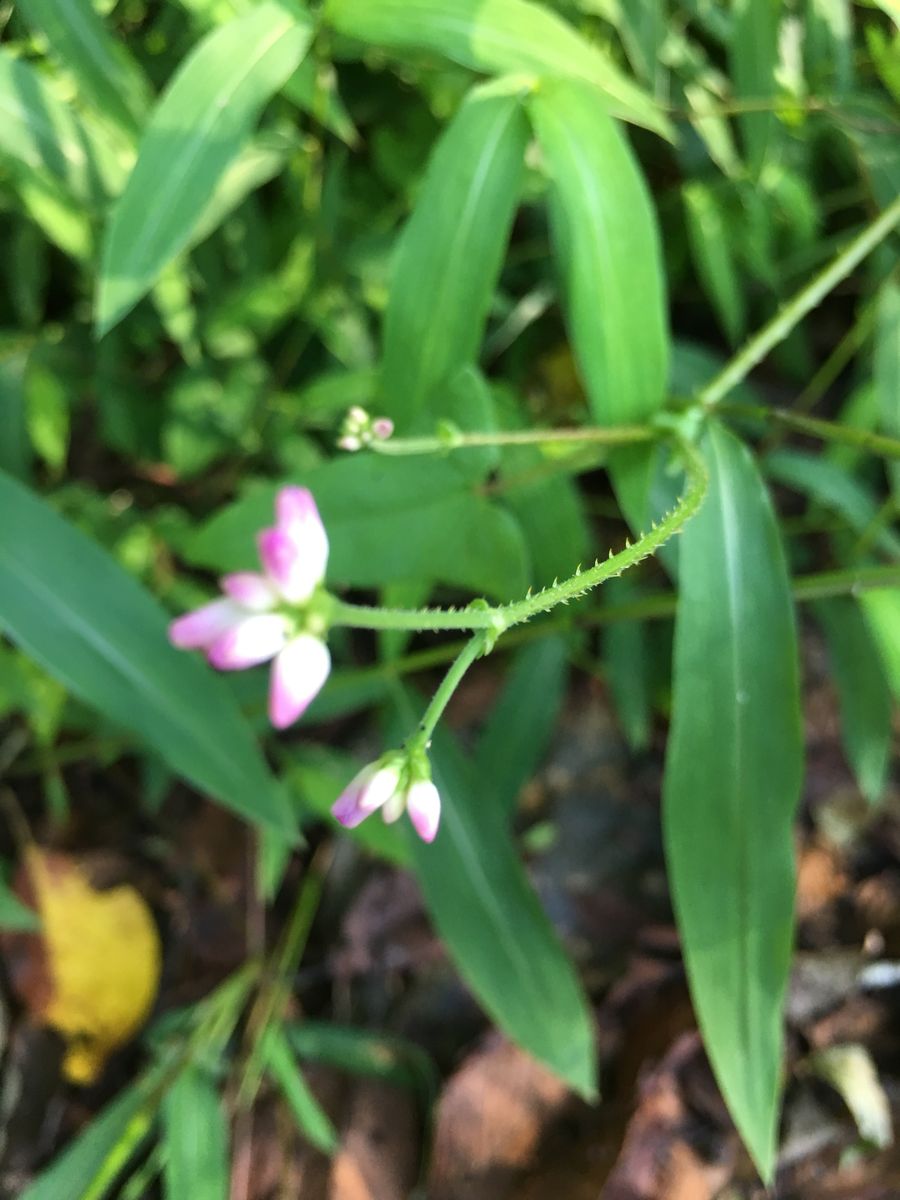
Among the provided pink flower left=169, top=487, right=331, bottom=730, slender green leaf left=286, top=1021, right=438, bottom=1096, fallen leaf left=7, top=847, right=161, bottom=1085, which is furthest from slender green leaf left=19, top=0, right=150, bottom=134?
slender green leaf left=286, top=1021, right=438, bottom=1096

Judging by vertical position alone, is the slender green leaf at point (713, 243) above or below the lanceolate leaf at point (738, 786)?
above

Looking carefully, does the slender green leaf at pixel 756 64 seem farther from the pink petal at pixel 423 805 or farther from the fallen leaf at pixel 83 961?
the fallen leaf at pixel 83 961

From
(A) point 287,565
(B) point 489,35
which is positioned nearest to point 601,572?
(A) point 287,565

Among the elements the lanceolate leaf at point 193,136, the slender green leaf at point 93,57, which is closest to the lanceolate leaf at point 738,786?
the lanceolate leaf at point 193,136

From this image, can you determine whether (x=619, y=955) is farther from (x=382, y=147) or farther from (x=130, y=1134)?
(x=382, y=147)

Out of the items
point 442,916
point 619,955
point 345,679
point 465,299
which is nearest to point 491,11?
→ point 465,299

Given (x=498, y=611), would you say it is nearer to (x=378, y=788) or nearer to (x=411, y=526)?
(x=378, y=788)

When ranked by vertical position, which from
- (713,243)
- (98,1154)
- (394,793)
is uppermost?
(394,793)
